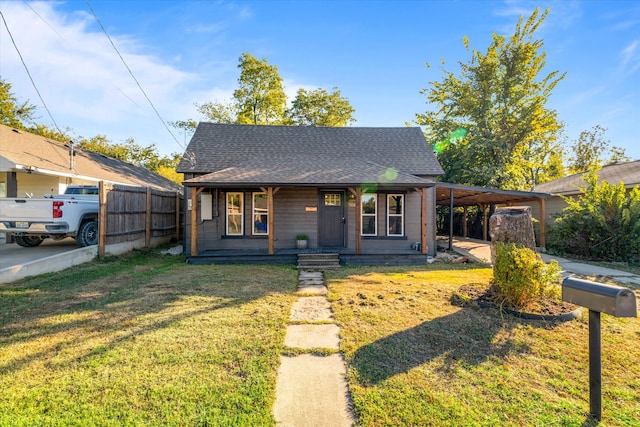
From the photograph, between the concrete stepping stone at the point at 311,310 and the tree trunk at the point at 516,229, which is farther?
the tree trunk at the point at 516,229

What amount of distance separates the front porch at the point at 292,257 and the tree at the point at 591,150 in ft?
106

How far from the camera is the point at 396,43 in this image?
1210 cm

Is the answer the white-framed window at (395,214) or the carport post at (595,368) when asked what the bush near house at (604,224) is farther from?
the carport post at (595,368)

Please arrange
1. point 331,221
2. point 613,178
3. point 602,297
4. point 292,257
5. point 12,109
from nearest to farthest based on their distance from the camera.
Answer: point 602,297, point 292,257, point 331,221, point 613,178, point 12,109

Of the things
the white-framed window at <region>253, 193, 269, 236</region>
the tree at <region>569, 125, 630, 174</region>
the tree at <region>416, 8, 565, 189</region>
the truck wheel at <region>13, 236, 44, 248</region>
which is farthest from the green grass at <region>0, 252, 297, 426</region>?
the tree at <region>569, 125, 630, 174</region>

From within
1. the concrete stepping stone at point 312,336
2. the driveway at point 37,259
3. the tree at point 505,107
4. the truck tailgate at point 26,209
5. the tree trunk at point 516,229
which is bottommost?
the concrete stepping stone at point 312,336

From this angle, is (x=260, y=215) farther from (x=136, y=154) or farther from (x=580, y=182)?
(x=136, y=154)

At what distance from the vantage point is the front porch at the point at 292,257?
917 cm

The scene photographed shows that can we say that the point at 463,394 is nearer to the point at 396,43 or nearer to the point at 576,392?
the point at 576,392

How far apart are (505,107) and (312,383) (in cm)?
2008

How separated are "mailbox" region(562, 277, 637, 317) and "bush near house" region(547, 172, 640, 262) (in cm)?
1030

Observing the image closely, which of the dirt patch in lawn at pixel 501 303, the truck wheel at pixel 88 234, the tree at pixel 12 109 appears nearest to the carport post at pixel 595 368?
the dirt patch in lawn at pixel 501 303

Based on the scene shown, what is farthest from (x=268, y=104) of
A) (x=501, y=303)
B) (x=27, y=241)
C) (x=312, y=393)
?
(x=312, y=393)

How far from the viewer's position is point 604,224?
978cm
